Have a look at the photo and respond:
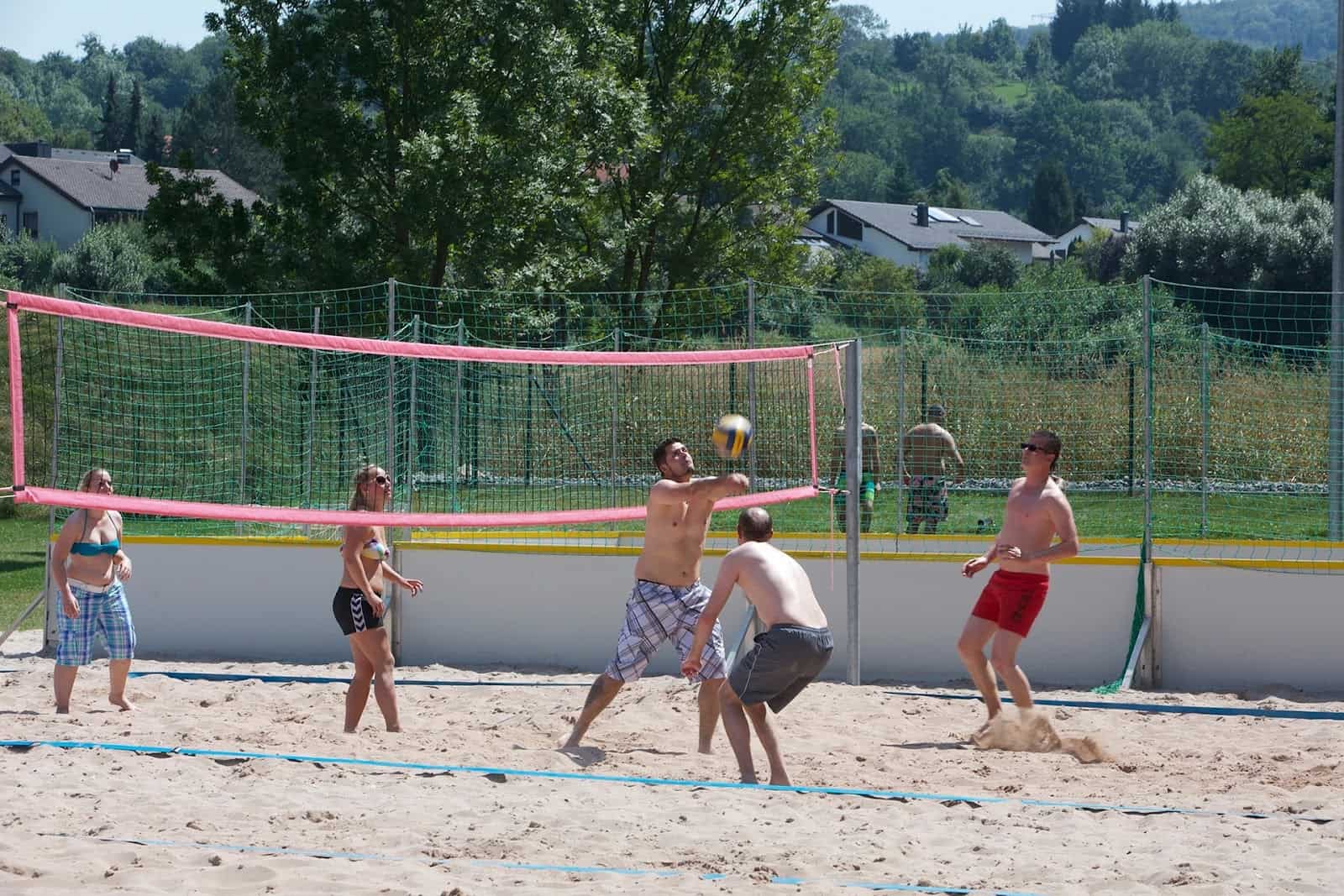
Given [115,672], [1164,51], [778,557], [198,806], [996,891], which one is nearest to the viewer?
[996,891]

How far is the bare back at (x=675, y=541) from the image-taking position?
684cm

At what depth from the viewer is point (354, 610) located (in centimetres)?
692

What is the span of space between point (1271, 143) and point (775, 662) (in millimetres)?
56641

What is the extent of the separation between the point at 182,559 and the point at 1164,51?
20214 cm

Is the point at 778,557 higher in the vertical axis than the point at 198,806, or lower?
higher

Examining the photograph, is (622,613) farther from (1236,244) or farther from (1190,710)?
(1236,244)

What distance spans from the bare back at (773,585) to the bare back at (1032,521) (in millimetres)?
1446

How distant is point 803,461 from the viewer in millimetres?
10453

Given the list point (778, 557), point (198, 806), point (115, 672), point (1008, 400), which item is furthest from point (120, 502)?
point (1008, 400)

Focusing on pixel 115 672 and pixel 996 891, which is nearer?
pixel 996 891

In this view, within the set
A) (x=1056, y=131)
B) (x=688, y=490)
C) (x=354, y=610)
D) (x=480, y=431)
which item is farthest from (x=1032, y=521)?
(x=1056, y=131)

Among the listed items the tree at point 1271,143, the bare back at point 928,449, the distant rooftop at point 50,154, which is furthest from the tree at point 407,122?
the distant rooftop at point 50,154

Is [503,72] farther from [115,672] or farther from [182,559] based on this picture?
[115,672]

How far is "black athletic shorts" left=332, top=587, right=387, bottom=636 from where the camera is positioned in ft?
22.7
